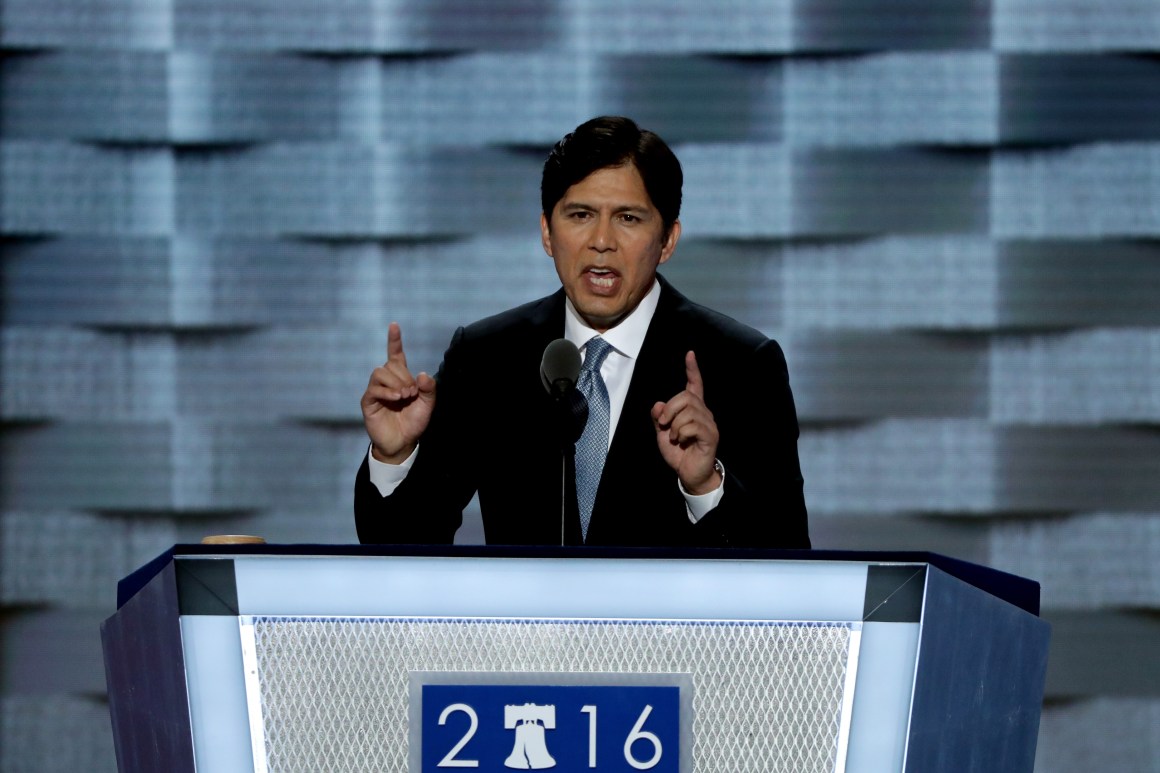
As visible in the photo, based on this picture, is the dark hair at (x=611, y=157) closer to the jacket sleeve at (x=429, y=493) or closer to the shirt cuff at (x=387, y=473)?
the jacket sleeve at (x=429, y=493)

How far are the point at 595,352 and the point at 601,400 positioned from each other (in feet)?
0.24

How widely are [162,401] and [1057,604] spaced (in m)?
1.76

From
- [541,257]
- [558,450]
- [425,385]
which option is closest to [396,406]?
[425,385]

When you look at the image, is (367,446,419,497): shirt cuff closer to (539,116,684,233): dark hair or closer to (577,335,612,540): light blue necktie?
(577,335,612,540): light blue necktie

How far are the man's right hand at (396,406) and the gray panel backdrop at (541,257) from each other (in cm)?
121

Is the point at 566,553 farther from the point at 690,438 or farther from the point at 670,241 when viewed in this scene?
the point at 670,241

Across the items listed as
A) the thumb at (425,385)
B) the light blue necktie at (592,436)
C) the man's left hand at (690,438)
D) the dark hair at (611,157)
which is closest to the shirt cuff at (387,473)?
the thumb at (425,385)

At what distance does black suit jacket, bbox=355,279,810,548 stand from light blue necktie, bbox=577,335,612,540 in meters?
0.03

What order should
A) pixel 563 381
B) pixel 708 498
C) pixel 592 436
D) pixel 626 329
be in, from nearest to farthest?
pixel 563 381
pixel 708 498
pixel 592 436
pixel 626 329

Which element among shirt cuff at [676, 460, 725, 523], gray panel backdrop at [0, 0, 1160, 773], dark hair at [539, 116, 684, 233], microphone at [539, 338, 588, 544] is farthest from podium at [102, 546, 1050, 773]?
gray panel backdrop at [0, 0, 1160, 773]

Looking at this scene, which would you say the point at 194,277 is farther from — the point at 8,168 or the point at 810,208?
the point at 810,208

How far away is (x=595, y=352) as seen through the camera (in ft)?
6.23

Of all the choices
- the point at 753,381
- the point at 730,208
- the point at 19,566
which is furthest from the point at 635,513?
the point at 19,566

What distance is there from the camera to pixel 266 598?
3.74 ft
